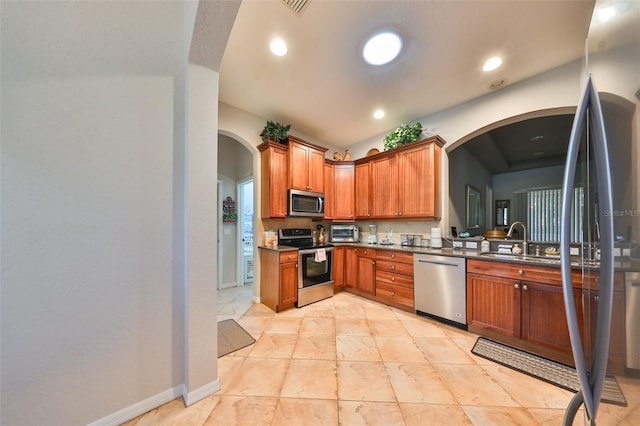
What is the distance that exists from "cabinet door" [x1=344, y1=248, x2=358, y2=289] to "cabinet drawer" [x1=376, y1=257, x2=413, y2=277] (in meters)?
0.44

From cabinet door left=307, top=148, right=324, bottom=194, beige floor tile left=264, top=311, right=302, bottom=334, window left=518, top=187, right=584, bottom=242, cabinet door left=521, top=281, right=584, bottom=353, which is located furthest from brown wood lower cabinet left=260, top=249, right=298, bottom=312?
window left=518, top=187, right=584, bottom=242

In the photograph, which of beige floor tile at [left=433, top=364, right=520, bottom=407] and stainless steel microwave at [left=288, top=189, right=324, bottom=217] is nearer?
beige floor tile at [left=433, top=364, right=520, bottom=407]

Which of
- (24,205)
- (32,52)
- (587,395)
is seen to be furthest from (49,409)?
(587,395)

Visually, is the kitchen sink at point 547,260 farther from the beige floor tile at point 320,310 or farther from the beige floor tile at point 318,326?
the beige floor tile at point 320,310

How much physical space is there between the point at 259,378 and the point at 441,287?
2.15 metres

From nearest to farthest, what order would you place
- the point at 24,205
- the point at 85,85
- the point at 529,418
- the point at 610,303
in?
the point at 610,303 < the point at 24,205 < the point at 85,85 < the point at 529,418

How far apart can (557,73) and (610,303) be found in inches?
117

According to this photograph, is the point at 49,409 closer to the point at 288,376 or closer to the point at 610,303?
the point at 288,376

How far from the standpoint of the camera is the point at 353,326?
246cm

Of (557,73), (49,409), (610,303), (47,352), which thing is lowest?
(49,409)

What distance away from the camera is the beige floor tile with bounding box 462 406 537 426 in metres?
1.28

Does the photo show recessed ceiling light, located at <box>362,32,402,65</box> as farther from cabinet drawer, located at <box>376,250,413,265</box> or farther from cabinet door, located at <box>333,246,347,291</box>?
cabinet door, located at <box>333,246,347,291</box>

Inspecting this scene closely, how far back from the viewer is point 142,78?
54.2 inches

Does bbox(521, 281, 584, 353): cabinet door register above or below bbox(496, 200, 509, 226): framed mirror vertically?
below
